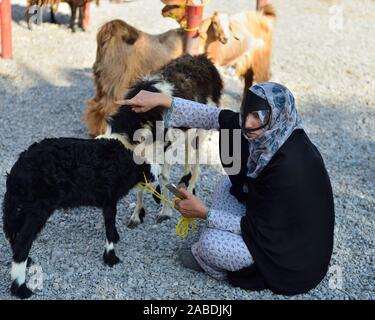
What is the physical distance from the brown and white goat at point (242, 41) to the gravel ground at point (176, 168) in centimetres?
52

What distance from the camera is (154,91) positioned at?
4051 millimetres

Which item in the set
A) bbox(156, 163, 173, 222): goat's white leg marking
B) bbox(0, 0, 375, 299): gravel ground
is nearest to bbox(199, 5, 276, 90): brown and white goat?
bbox(0, 0, 375, 299): gravel ground

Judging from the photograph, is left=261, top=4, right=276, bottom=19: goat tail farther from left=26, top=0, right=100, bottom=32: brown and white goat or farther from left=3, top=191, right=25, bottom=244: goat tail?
left=3, top=191, right=25, bottom=244: goat tail

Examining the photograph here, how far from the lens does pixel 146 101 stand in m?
3.82

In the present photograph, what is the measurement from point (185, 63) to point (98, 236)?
1532mm

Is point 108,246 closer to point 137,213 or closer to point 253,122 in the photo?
point 137,213

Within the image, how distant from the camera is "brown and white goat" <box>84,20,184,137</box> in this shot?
5.36m

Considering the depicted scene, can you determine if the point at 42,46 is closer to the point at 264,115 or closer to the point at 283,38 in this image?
the point at 283,38

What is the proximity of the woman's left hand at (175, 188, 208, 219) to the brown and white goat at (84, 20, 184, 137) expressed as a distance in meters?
1.98

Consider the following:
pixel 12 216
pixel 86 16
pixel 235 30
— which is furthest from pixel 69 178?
pixel 86 16

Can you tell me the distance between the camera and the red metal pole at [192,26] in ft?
19.1

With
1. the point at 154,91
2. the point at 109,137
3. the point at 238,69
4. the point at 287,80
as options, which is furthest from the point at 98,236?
the point at 287,80

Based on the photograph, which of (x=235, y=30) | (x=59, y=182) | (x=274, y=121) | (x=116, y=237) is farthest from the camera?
(x=235, y=30)

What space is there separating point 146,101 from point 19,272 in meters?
1.36
